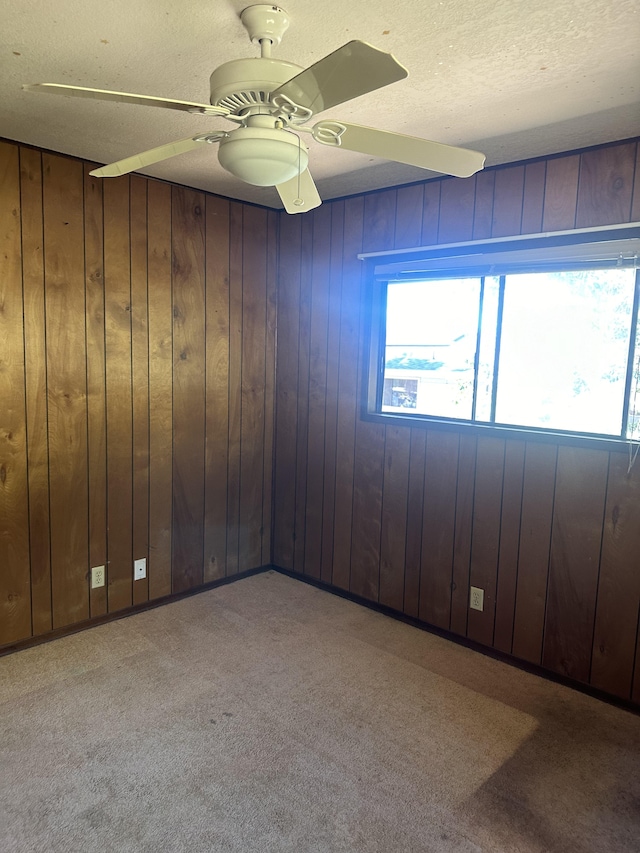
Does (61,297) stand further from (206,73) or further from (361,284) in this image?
(361,284)

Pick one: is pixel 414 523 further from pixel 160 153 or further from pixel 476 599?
pixel 160 153

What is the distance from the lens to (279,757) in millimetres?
2119

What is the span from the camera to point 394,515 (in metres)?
3.29

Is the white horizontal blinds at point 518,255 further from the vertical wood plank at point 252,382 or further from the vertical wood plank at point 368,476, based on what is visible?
the vertical wood plank at point 252,382

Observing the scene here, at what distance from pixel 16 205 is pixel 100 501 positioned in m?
1.48

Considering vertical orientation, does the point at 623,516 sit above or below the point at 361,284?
below

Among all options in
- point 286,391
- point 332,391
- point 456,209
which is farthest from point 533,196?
point 286,391

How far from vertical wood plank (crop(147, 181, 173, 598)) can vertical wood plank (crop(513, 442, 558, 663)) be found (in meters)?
1.94

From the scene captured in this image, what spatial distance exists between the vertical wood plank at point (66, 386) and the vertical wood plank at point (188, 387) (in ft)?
1.77

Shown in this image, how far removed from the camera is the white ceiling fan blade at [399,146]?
146 cm

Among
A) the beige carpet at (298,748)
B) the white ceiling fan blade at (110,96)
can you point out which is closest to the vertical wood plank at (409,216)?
the white ceiling fan blade at (110,96)

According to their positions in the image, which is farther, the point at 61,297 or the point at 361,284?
the point at 361,284

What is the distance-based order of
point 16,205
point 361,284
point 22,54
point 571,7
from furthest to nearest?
point 361,284, point 16,205, point 22,54, point 571,7

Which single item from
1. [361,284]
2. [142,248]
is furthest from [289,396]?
[142,248]
